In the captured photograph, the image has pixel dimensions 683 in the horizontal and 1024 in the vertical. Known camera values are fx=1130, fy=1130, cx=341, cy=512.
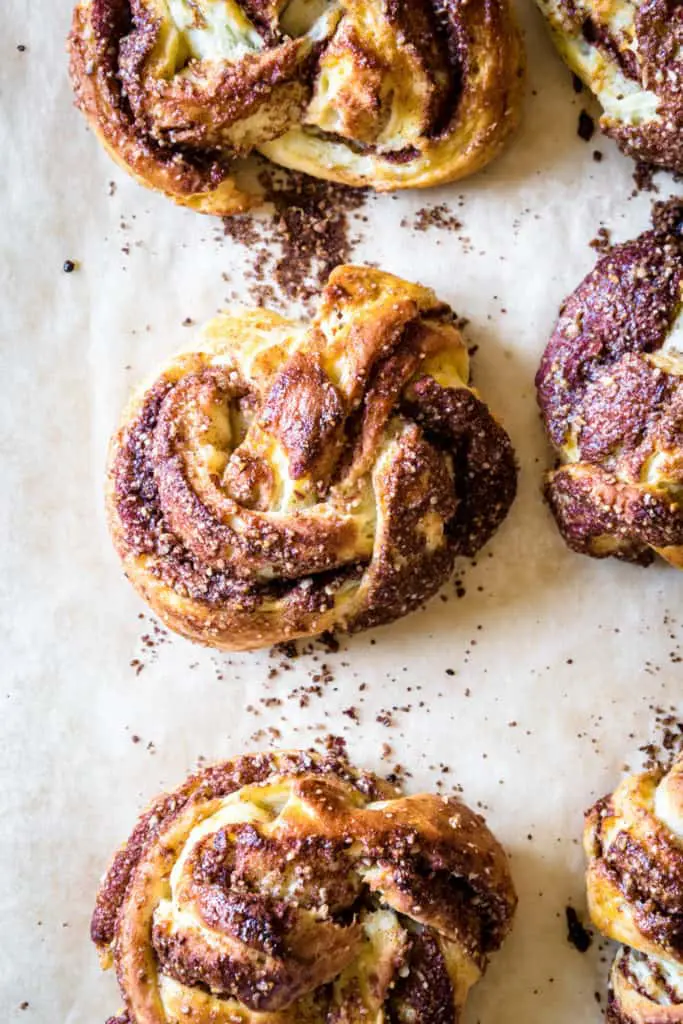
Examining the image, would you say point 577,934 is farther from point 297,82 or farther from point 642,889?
point 297,82

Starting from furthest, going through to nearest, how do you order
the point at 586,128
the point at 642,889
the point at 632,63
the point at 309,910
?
1. the point at 586,128
2. the point at 632,63
3. the point at 642,889
4. the point at 309,910

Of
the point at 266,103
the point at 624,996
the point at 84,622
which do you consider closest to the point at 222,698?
the point at 84,622

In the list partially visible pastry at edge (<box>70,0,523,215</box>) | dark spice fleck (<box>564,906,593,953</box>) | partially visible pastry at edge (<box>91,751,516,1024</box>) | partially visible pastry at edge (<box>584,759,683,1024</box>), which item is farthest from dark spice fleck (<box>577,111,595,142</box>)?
dark spice fleck (<box>564,906,593,953</box>)

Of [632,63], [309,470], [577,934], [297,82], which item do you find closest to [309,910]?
[577,934]

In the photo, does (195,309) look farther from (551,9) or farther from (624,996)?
(624,996)

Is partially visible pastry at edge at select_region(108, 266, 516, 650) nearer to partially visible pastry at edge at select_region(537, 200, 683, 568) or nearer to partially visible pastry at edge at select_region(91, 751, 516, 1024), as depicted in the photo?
partially visible pastry at edge at select_region(537, 200, 683, 568)

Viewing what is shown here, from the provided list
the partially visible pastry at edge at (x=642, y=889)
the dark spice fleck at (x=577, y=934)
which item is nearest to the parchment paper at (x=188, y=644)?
the dark spice fleck at (x=577, y=934)
